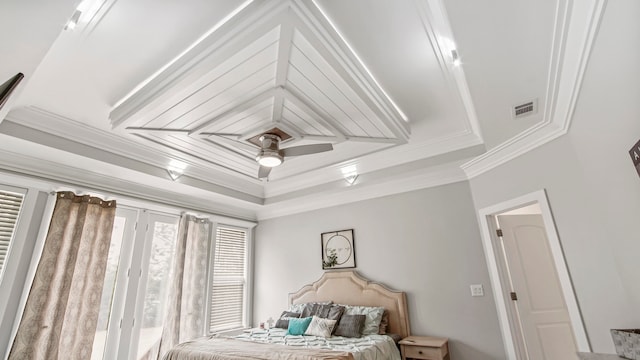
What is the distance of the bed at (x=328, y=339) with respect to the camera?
2672 millimetres

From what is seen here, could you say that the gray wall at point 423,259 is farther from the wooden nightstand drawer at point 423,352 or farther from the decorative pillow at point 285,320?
the decorative pillow at point 285,320

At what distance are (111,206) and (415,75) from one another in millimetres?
3585

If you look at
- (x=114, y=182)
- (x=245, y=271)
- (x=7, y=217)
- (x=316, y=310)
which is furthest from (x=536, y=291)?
(x=7, y=217)

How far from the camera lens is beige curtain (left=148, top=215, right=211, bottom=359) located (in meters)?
3.84

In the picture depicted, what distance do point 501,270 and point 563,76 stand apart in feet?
6.62

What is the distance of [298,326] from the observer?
11.7 feet

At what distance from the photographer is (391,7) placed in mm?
1728

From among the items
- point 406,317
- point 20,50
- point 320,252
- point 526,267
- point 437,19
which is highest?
point 437,19

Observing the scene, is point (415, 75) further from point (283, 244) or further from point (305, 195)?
point (283, 244)

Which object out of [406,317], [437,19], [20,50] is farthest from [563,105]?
[20,50]

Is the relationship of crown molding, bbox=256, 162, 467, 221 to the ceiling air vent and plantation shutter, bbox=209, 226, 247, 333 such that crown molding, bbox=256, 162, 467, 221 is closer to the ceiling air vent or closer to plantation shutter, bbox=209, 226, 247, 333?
plantation shutter, bbox=209, 226, 247, 333

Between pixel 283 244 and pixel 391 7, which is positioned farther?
pixel 283 244

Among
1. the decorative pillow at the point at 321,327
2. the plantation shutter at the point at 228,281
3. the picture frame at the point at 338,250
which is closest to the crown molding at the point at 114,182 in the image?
the plantation shutter at the point at 228,281

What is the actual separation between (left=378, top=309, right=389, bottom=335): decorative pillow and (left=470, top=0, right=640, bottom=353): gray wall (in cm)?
188
